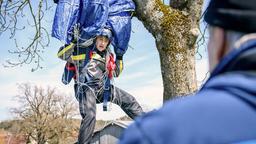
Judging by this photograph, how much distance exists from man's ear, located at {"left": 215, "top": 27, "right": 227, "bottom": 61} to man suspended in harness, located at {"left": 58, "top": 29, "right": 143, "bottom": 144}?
123 inches

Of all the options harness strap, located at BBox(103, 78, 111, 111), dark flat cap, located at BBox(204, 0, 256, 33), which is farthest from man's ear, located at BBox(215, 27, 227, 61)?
harness strap, located at BBox(103, 78, 111, 111)

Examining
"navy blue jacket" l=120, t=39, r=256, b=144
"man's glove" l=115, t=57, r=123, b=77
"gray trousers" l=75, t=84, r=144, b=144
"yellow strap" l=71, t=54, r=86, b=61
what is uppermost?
"navy blue jacket" l=120, t=39, r=256, b=144

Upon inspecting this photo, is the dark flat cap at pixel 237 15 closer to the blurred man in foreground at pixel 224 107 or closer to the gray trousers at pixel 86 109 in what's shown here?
the blurred man in foreground at pixel 224 107

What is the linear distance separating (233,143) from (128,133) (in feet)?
0.62

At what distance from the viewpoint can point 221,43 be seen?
36.9 inches

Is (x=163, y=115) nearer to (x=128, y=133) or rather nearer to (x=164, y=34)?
(x=128, y=133)

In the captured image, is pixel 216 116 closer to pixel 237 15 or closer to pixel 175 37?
pixel 237 15

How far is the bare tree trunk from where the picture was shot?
13.4ft

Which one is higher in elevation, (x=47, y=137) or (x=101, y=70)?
(x=101, y=70)

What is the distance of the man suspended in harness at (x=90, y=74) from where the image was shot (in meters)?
4.12

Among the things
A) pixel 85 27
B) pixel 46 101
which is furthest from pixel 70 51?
pixel 46 101

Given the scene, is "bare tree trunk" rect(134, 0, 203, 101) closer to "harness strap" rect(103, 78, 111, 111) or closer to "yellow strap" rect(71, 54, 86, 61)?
"harness strap" rect(103, 78, 111, 111)

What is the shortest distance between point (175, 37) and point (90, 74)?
2.68ft

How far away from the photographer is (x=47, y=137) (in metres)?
41.0
